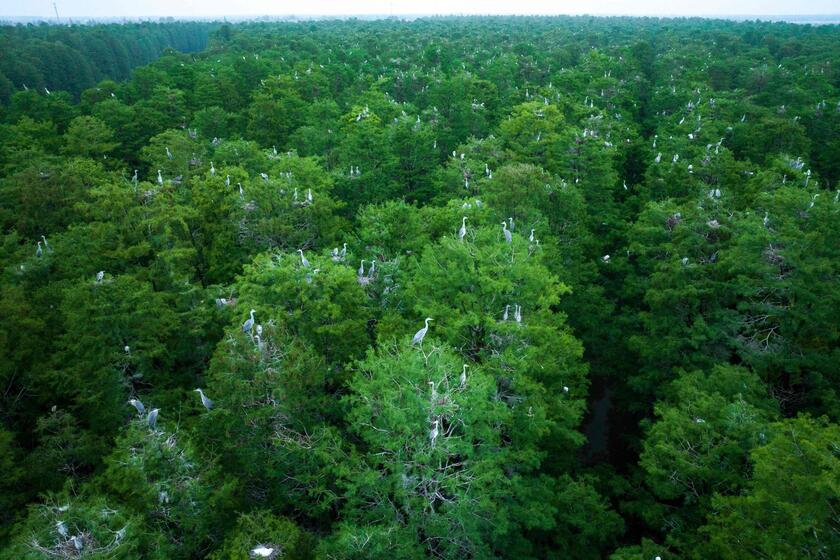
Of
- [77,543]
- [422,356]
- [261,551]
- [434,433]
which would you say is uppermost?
[422,356]

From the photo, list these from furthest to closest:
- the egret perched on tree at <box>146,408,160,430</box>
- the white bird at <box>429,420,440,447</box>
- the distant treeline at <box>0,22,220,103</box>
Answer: the distant treeline at <box>0,22,220,103</box>, the egret perched on tree at <box>146,408,160,430</box>, the white bird at <box>429,420,440,447</box>

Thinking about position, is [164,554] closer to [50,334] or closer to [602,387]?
[50,334]

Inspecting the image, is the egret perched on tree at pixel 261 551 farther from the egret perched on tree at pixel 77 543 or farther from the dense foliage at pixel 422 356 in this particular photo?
the egret perched on tree at pixel 77 543

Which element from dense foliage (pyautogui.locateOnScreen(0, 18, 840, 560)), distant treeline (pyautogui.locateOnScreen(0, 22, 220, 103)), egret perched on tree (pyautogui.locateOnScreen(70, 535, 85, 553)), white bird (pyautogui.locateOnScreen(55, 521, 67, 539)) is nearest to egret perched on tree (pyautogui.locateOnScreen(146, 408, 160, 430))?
dense foliage (pyautogui.locateOnScreen(0, 18, 840, 560))

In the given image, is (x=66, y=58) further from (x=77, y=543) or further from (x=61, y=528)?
(x=77, y=543)

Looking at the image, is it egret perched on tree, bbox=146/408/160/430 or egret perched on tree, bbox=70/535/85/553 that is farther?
egret perched on tree, bbox=146/408/160/430

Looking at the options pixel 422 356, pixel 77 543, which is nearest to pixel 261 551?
pixel 77 543

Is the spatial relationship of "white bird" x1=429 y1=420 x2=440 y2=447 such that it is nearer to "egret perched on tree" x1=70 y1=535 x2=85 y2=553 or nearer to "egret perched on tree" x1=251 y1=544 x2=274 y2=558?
"egret perched on tree" x1=251 y1=544 x2=274 y2=558

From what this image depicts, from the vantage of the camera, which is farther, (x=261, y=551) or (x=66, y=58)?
(x=66, y=58)
